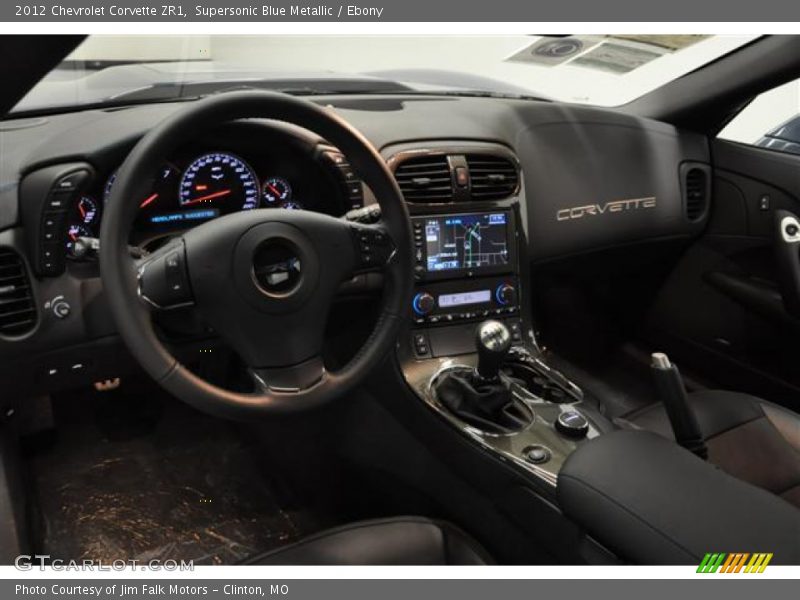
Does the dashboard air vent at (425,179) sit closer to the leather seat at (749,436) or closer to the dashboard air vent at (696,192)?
the leather seat at (749,436)

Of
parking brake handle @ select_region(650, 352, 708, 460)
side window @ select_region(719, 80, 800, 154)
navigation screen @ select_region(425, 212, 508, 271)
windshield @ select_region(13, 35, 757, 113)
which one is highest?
windshield @ select_region(13, 35, 757, 113)

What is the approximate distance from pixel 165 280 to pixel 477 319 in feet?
2.69

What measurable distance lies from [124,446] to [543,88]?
183cm

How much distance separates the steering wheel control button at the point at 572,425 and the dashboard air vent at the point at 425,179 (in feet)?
1.82

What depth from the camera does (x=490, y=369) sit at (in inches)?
55.5

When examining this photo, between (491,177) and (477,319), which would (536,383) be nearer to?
(477,319)

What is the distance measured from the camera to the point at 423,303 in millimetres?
1573

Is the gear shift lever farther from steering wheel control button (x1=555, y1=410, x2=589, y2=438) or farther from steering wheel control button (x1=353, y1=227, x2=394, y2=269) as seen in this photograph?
steering wheel control button (x1=353, y1=227, x2=394, y2=269)

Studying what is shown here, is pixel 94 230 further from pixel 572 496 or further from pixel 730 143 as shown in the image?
pixel 730 143

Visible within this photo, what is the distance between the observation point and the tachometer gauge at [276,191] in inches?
56.5

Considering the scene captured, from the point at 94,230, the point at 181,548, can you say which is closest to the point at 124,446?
the point at 181,548

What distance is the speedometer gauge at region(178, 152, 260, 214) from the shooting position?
1.35 m

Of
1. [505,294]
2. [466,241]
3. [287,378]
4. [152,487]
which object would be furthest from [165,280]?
[152,487]

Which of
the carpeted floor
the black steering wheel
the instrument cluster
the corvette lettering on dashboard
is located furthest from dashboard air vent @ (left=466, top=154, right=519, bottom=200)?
the carpeted floor
